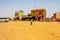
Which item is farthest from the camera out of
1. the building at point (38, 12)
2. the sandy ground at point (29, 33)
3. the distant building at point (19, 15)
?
the distant building at point (19, 15)

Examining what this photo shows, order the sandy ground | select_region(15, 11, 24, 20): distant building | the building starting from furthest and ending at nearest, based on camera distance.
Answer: select_region(15, 11, 24, 20): distant building < the building < the sandy ground

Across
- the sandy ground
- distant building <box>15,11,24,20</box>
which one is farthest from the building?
the sandy ground

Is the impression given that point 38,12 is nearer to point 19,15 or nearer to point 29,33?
point 19,15

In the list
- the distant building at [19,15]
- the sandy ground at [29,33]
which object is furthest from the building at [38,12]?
the sandy ground at [29,33]

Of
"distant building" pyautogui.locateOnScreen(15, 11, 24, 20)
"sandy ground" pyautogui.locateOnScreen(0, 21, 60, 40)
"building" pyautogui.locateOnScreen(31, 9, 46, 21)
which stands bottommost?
"distant building" pyautogui.locateOnScreen(15, 11, 24, 20)

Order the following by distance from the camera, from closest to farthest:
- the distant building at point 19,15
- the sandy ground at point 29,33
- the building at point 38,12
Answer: the sandy ground at point 29,33
the building at point 38,12
the distant building at point 19,15

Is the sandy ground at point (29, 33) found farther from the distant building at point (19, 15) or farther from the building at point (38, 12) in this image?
the distant building at point (19, 15)

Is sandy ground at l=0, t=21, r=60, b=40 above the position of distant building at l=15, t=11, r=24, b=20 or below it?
above

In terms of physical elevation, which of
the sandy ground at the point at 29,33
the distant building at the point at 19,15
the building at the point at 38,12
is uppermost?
the sandy ground at the point at 29,33

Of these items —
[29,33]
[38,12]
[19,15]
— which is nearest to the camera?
[29,33]

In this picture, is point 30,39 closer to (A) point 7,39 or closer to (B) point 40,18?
(A) point 7,39

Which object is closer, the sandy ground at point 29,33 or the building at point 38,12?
the sandy ground at point 29,33

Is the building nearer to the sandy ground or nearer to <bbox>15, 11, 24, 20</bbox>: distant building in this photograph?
<bbox>15, 11, 24, 20</bbox>: distant building

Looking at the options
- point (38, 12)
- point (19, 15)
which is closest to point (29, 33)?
point (38, 12)
